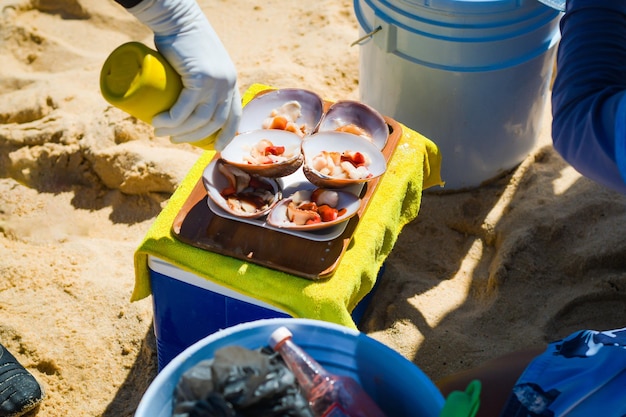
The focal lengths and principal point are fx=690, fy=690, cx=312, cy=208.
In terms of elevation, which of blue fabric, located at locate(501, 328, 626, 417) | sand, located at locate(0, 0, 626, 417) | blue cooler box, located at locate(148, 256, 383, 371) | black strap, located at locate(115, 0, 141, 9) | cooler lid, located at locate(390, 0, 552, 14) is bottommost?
sand, located at locate(0, 0, 626, 417)

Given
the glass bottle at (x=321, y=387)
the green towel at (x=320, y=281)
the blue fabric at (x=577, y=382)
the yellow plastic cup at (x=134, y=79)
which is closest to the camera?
the glass bottle at (x=321, y=387)

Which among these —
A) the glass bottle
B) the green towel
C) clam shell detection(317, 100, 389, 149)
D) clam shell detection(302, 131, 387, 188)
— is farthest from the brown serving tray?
the glass bottle

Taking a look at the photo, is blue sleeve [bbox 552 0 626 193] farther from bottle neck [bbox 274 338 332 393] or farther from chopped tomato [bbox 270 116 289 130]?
chopped tomato [bbox 270 116 289 130]

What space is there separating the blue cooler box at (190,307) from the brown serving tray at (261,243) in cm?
9

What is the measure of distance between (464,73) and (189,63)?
39.2 inches

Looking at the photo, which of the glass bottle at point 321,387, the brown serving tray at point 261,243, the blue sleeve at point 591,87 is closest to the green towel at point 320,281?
the brown serving tray at point 261,243

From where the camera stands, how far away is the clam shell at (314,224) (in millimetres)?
1590

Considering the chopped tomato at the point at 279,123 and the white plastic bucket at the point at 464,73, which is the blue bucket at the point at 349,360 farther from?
the white plastic bucket at the point at 464,73

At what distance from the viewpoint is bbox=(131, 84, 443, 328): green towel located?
1.54 m

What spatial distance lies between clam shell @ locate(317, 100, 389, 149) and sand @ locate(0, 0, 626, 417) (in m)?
0.52

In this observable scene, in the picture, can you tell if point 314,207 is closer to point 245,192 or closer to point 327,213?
point 327,213

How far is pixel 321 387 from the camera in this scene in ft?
3.56

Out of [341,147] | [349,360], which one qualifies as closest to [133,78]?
[341,147]

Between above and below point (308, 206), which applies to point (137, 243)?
below
